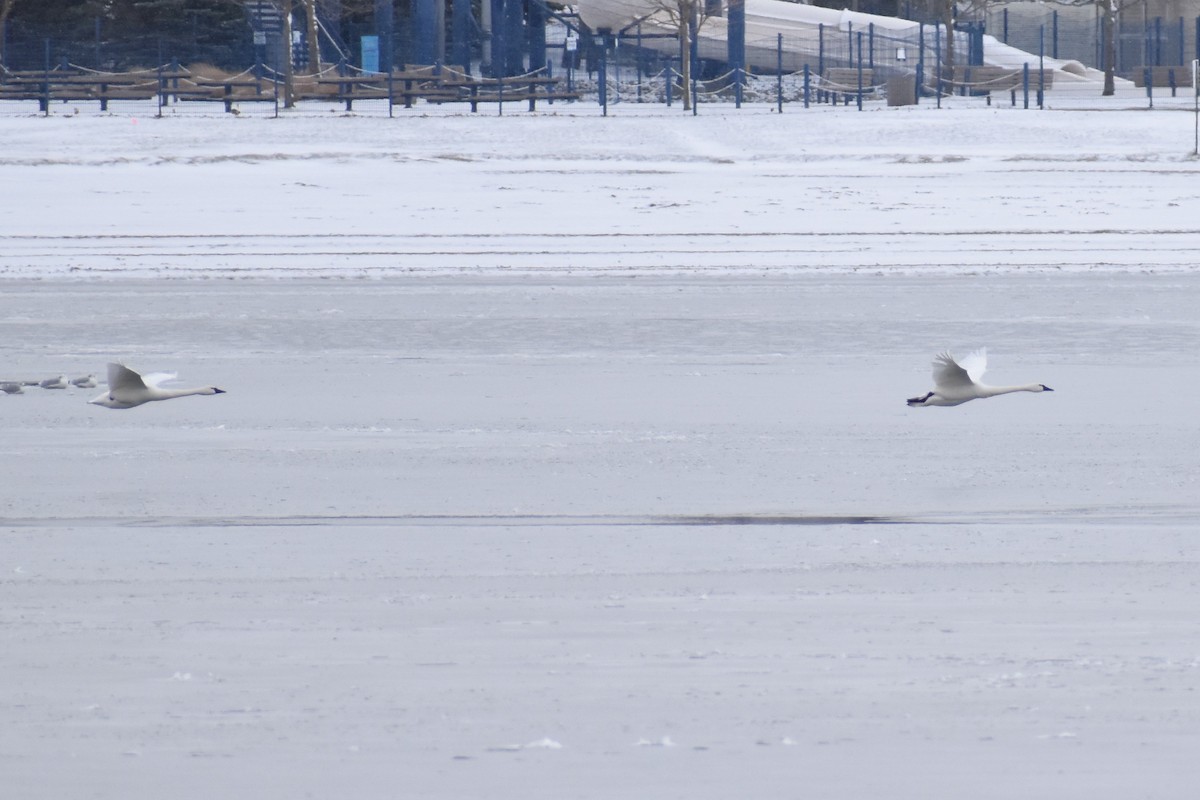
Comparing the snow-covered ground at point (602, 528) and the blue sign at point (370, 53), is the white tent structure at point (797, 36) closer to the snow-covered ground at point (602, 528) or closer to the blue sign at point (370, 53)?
the blue sign at point (370, 53)

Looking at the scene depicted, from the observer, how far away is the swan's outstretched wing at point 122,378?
7867 mm

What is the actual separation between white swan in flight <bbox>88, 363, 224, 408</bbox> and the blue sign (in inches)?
1237

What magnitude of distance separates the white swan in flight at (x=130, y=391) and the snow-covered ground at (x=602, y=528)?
0.06 m

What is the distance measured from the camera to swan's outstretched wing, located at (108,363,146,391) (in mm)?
7867

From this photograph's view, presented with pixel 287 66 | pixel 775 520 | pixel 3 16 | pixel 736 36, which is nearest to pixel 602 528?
pixel 775 520

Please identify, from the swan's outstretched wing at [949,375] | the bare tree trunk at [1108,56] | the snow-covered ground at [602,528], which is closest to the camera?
the snow-covered ground at [602,528]

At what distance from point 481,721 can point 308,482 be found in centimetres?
252

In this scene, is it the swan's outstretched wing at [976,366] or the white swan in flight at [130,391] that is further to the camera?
the white swan in flight at [130,391]

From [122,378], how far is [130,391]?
66 millimetres

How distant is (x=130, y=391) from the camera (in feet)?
26.1

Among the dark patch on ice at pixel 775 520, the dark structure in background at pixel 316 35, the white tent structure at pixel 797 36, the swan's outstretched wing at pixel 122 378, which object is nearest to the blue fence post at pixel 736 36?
the dark structure in background at pixel 316 35

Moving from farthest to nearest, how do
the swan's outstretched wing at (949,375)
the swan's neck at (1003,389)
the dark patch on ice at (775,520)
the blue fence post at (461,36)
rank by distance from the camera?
the blue fence post at (461,36), the swan's outstretched wing at (949,375), the swan's neck at (1003,389), the dark patch on ice at (775,520)

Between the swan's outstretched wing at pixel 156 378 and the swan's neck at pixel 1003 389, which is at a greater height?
the swan's outstretched wing at pixel 156 378

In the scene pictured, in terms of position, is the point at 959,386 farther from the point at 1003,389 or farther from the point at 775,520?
the point at 775,520
